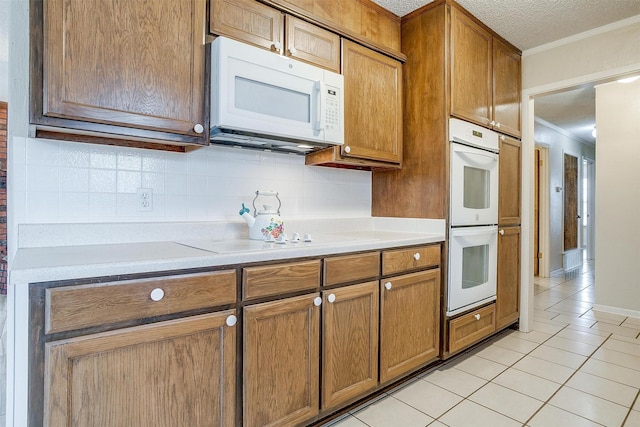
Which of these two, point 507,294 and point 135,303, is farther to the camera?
point 507,294

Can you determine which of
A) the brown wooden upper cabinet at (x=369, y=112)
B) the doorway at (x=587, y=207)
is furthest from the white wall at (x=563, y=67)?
the doorway at (x=587, y=207)

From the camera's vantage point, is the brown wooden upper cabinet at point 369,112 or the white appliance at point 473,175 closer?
the brown wooden upper cabinet at point 369,112

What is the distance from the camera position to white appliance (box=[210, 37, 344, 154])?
1.56 metres

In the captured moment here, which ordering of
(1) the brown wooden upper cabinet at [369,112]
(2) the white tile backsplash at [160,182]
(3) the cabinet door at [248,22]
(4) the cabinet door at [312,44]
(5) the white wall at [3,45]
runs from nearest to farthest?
(2) the white tile backsplash at [160,182], (3) the cabinet door at [248,22], (5) the white wall at [3,45], (4) the cabinet door at [312,44], (1) the brown wooden upper cabinet at [369,112]

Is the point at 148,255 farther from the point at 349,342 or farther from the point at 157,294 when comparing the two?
the point at 349,342

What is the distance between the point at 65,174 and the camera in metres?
1.51

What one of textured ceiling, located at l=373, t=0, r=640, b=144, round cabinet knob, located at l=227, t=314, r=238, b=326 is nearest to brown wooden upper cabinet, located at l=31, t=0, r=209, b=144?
round cabinet knob, located at l=227, t=314, r=238, b=326

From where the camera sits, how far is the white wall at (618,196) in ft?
11.5

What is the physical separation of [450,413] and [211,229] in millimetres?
1562

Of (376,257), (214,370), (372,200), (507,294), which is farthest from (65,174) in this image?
(507,294)

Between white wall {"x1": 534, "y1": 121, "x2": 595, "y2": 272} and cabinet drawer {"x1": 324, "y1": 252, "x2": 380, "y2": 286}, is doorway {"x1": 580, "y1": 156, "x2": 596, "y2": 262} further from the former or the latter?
cabinet drawer {"x1": 324, "y1": 252, "x2": 380, "y2": 286}

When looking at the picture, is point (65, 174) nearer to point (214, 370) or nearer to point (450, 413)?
point (214, 370)

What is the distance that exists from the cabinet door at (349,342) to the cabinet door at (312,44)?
124cm

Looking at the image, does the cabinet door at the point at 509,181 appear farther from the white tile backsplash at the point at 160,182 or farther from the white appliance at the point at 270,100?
the white appliance at the point at 270,100
